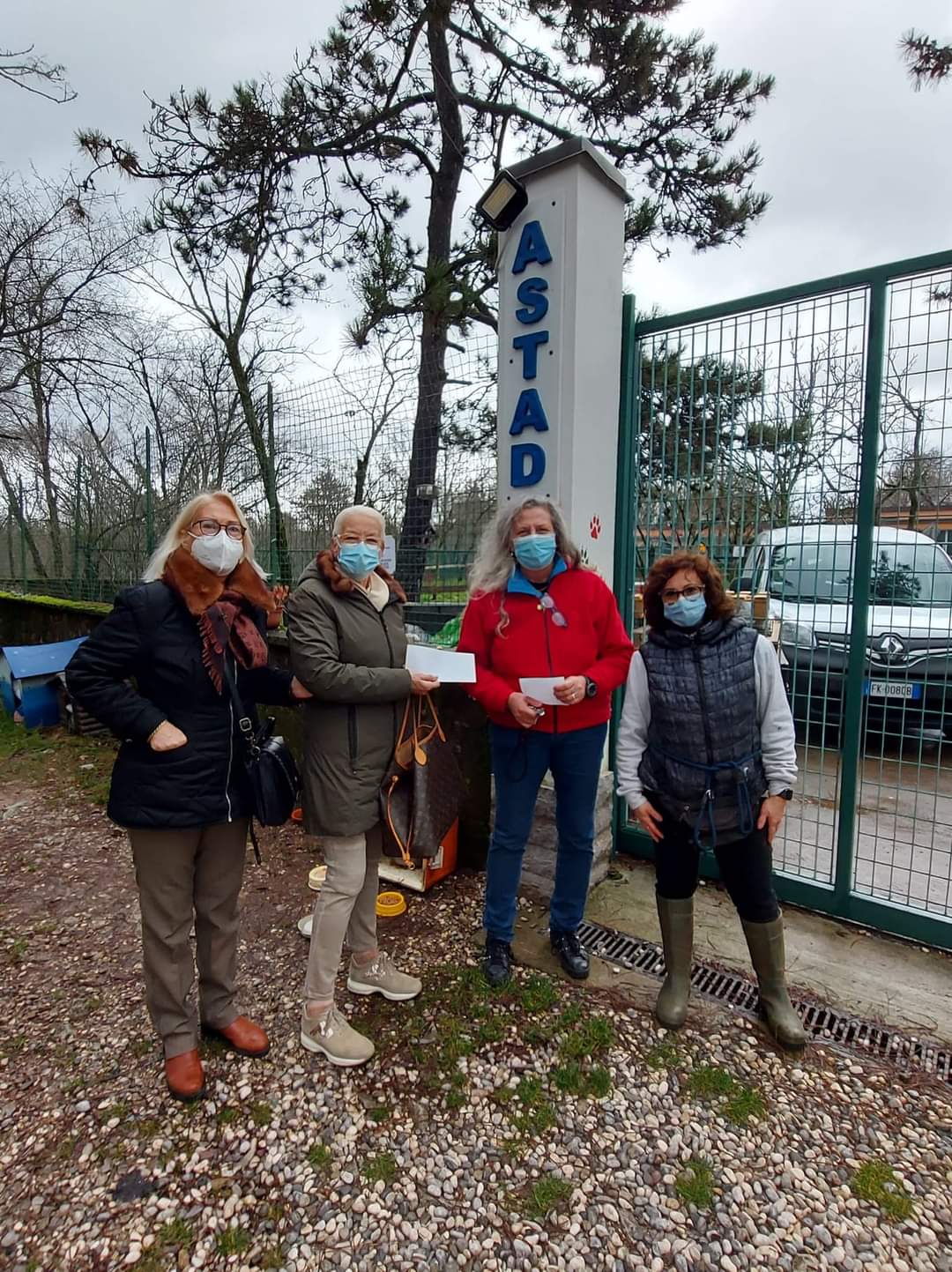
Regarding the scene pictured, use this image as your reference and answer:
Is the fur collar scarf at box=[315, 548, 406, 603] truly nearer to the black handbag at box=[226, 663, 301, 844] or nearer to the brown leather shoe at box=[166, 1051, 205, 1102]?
the black handbag at box=[226, 663, 301, 844]

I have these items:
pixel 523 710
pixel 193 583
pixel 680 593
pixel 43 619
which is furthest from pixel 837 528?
pixel 43 619

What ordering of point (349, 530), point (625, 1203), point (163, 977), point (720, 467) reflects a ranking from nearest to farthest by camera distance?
point (625, 1203)
point (163, 977)
point (349, 530)
point (720, 467)

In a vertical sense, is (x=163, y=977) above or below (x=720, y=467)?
below

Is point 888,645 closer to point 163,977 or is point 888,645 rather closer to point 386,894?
point 386,894

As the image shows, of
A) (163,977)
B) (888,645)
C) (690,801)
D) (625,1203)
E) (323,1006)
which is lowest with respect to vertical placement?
(625,1203)

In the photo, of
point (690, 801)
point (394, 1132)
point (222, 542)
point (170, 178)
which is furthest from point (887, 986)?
point (170, 178)

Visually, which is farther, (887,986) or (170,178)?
(170,178)

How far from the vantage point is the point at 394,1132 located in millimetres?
1984

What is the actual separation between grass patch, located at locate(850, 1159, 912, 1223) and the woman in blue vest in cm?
44

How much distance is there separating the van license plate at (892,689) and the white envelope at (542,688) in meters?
1.42

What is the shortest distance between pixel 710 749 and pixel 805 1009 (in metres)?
1.15

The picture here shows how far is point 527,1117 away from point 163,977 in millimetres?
1203

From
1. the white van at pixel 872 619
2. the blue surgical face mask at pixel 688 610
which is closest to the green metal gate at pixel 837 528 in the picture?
the white van at pixel 872 619

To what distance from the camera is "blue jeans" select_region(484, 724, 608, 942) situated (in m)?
2.58
